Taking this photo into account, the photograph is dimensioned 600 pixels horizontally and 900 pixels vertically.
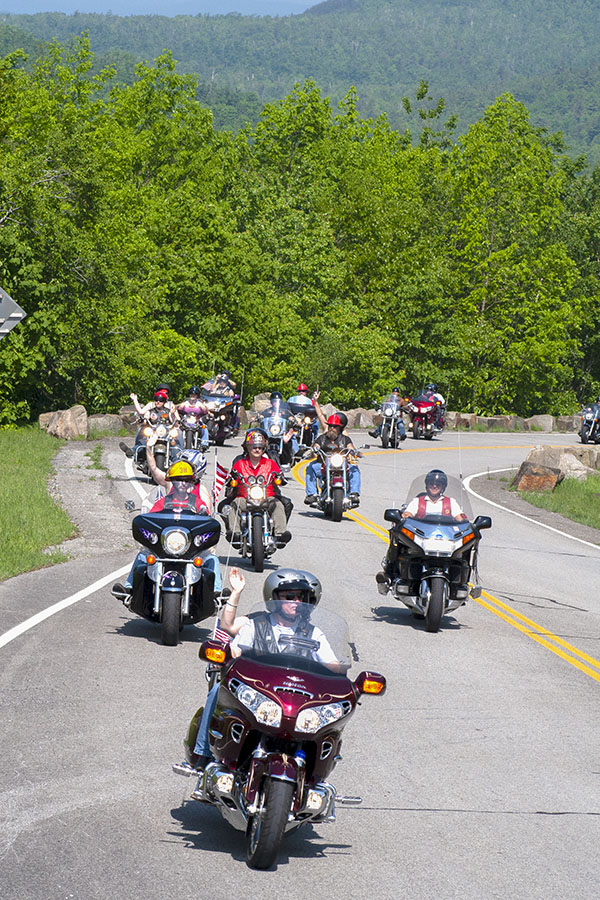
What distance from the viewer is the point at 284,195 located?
64500 millimetres

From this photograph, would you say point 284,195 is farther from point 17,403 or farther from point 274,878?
point 274,878

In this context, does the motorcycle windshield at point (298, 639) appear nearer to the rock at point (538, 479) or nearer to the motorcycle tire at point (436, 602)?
the motorcycle tire at point (436, 602)

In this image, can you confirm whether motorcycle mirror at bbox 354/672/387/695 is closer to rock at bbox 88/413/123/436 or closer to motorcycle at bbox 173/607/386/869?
motorcycle at bbox 173/607/386/869

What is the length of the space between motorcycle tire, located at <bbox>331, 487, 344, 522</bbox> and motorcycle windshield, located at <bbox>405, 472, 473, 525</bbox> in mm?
8553

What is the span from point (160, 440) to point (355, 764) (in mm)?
18908

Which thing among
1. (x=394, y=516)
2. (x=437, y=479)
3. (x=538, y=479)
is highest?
(x=437, y=479)

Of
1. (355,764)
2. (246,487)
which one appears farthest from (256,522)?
(355,764)

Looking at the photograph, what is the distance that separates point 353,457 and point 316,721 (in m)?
17.4

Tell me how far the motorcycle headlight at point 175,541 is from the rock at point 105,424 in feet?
85.7

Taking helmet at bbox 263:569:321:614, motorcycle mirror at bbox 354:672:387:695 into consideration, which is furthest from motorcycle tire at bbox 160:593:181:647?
motorcycle mirror at bbox 354:672:387:695

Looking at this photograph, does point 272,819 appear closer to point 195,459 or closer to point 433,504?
point 433,504

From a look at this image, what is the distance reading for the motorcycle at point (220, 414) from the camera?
34.2 metres

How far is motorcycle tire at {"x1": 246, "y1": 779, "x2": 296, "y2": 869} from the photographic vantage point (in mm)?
5926

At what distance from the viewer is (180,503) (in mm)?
12344
